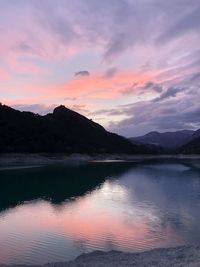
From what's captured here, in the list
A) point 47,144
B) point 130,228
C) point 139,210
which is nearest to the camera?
point 130,228

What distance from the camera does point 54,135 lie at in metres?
120

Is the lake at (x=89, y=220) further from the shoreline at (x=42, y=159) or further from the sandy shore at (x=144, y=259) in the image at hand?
the shoreline at (x=42, y=159)

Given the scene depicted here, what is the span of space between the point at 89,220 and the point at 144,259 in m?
12.3

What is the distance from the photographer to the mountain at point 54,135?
100500 mm

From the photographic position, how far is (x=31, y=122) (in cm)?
11950

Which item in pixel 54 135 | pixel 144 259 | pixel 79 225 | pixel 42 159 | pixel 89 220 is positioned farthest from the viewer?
pixel 54 135

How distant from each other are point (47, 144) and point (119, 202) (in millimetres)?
71824

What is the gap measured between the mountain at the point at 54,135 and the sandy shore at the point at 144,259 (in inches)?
2991

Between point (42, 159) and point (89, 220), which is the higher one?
point (42, 159)

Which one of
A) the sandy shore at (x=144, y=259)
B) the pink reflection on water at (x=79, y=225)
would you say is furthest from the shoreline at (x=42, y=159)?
the sandy shore at (x=144, y=259)

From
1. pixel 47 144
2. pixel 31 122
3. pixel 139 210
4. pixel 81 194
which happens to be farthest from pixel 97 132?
pixel 139 210

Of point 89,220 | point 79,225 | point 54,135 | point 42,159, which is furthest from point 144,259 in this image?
point 54,135

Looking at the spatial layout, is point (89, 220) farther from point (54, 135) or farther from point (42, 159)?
point (54, 135)

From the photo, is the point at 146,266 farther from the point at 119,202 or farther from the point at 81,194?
the point at 81,194
